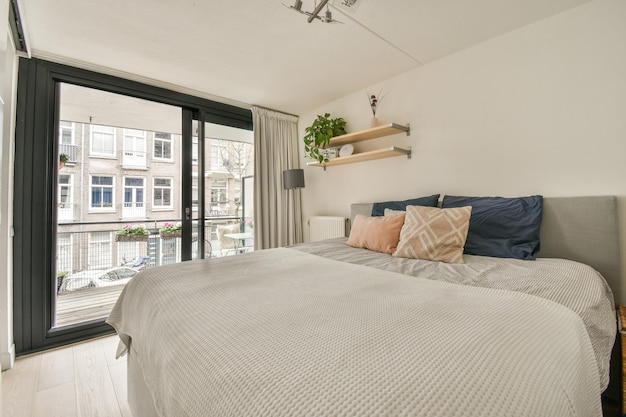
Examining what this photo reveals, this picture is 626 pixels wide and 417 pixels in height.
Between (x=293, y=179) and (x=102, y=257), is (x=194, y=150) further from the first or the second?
(x=102, y=257)

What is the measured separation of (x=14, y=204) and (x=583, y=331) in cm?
347

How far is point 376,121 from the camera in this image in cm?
275

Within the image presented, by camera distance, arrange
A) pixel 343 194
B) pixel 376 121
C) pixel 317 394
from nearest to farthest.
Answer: pixel 317 394 → pixel 376 121 → pixel 343 194

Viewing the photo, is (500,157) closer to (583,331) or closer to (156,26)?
(583,331)

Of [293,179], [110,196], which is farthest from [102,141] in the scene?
[293,179]

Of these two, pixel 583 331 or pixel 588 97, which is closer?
pixel 583 331

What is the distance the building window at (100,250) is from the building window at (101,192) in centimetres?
87

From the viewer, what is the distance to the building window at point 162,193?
545cm

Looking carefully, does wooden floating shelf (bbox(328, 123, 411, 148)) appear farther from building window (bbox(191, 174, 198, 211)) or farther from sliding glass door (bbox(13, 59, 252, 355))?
building window (bbox(191, 174, 198, 211))

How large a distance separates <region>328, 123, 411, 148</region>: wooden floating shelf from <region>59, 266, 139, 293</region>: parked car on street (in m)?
3.77

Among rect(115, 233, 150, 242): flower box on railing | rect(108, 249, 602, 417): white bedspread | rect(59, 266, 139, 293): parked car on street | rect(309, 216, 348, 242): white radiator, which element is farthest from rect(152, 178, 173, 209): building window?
rect(108, 249, 602, 417): white bedspread

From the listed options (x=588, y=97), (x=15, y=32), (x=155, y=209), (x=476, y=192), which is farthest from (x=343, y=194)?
(x=155, y=209)

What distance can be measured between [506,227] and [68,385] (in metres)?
3.11

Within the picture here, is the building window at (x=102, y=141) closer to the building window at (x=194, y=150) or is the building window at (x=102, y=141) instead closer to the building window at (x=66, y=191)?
the building window at (x=66, y=191)
